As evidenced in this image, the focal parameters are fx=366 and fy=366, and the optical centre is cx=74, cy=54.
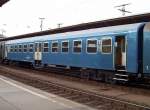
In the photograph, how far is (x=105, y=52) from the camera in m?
18.5

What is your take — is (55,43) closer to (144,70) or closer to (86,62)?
(86,62)

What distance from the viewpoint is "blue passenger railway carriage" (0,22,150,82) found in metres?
16.1

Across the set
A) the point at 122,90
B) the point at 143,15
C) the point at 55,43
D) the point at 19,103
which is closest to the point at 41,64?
the point at 55,43

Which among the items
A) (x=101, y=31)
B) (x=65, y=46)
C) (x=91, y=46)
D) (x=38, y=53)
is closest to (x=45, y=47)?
(x=38, y=53)

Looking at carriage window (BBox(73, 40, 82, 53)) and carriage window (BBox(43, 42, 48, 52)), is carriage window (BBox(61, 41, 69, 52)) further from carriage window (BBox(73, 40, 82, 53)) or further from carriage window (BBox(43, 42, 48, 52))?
carriage window (BBox(43, 42, 48, 52))

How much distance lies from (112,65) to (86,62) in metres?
2.81

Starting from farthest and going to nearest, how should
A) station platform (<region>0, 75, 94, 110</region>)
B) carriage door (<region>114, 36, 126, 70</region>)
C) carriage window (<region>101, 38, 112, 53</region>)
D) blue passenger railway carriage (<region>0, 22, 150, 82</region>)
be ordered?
1. carriage window (<region>101, 38, 112, 53</region>)
2. carriage door (<region>114, 36, 126, 70</region>)
3. blue passenger railway carriage (<region>0, 22, 150, 82</region>)
4. station platform (<region>0, 75, 94, 110</region>)

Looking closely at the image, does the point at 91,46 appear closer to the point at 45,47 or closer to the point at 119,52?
the point at 119,52

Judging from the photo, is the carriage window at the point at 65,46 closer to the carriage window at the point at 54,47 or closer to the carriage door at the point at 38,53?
the carriage window at the point at 54,47

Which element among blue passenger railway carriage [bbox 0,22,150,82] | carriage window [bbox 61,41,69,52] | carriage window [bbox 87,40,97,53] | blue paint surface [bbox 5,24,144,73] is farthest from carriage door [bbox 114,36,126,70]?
carriage window [bbox 61,41,69,52]

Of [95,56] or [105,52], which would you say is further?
[95,56]

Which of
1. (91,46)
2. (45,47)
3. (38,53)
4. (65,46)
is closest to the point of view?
(91,46)

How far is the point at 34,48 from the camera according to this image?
101 ft

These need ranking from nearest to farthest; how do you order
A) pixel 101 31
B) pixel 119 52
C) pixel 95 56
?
pixel 119 52
pixel 101 31
pixel 95 56
